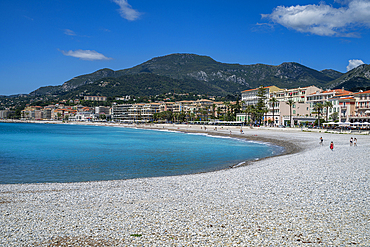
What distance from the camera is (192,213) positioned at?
328 inches

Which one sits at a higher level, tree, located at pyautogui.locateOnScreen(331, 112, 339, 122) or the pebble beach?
tree, located at pyautogui.locateOnScreen(331, 112, 339, 122)

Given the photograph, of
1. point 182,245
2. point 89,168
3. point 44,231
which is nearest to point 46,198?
point 44,231

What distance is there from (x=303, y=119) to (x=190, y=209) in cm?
7574

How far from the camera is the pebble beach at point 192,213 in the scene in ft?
21.4

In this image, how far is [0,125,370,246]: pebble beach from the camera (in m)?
6.51

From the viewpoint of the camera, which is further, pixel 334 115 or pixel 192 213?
pixel 334 115

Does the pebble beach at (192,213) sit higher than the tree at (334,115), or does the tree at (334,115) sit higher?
the tree at (334,115)

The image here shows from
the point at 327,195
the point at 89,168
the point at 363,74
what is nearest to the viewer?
the point at 327,195

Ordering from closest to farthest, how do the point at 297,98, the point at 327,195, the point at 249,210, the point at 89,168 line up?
1. the point at 249,210
2. the point at 327,195
3. the point at 89,168
4. the point at 297,98

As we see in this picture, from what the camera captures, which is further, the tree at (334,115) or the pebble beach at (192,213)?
the tree at (334,115)

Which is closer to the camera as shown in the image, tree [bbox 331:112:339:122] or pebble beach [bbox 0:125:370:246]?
pebble beach [bbox 0:125:370:246]

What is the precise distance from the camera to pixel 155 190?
1156 centimetres

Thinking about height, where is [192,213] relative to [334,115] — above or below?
below

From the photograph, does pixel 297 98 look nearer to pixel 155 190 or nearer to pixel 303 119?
pixel 303 119
